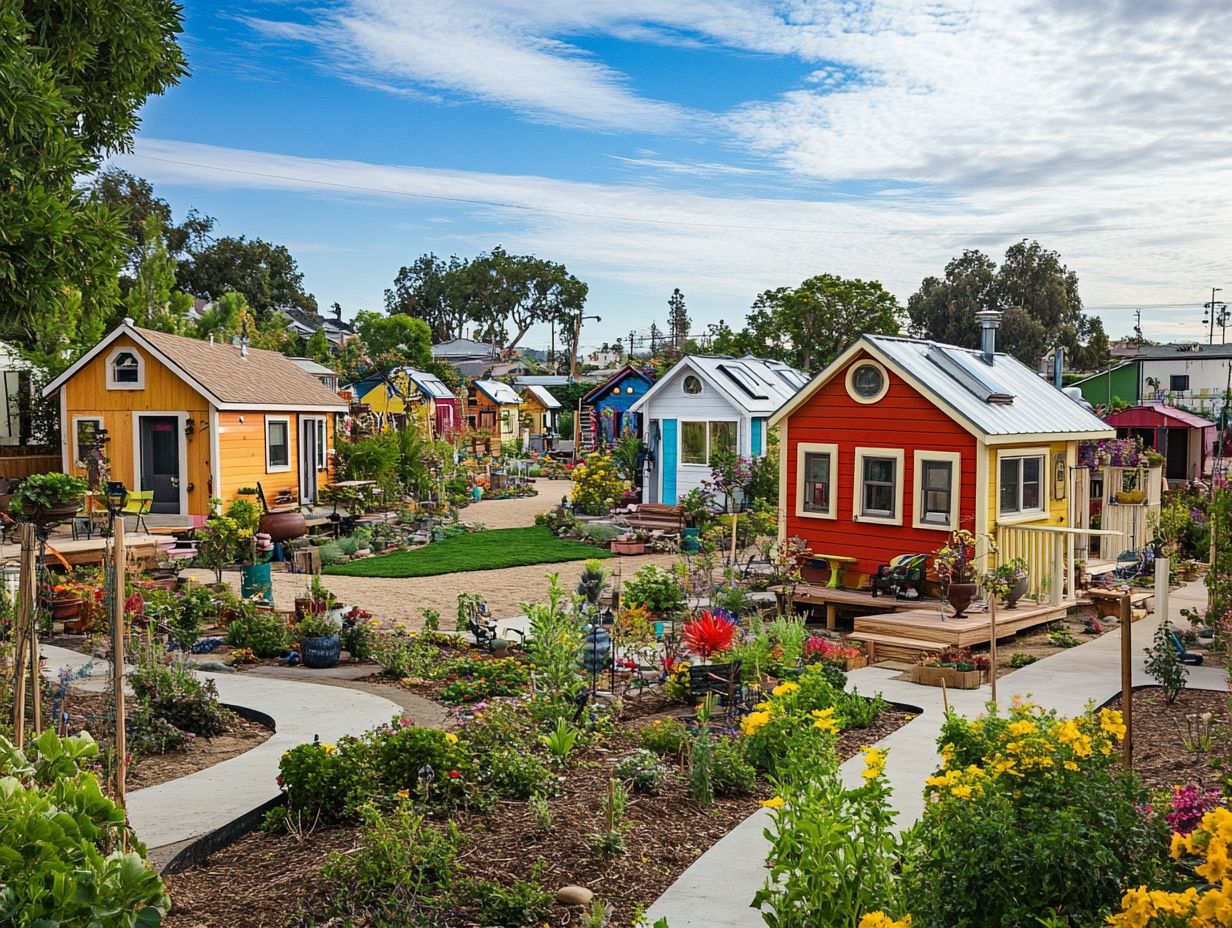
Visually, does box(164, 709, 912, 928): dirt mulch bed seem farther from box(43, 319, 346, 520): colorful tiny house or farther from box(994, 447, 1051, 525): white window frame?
box(43, 319, 346, 520): colorful tiny house

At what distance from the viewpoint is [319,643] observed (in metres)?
12.0

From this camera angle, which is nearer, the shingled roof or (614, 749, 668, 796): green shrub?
(614, 749, 668, 796): green shrub

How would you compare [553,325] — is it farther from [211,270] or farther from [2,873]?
[2,873]

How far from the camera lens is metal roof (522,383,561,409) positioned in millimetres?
55406

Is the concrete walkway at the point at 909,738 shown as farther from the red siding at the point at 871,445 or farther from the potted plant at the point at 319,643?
the potted plant at the point at 319,643

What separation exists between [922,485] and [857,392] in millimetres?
1651

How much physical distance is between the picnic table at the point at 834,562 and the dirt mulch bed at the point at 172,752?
881 centimetres

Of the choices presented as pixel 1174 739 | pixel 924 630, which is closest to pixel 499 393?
pixel 924 630

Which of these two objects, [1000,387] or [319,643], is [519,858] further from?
[1000,387]

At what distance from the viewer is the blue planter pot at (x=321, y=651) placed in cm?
1201

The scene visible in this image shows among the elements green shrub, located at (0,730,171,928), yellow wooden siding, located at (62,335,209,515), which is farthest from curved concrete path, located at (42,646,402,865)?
yellow wooden siding, located at (62,335,209,515)

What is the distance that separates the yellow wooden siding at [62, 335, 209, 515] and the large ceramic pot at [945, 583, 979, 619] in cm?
1629

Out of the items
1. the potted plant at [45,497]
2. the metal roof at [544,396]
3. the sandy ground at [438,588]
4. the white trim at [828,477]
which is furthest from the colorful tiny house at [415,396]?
the white trim at [828,477]

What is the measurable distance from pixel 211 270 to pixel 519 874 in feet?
215
